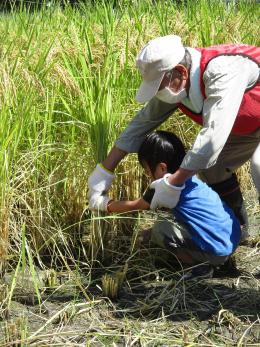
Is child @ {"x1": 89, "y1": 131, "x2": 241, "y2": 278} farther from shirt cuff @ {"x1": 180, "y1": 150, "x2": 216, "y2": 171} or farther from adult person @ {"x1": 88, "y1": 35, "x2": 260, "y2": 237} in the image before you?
shirt cuff @ {"x1": 180, "y1": 150, "x2": 216, "y2": 171}

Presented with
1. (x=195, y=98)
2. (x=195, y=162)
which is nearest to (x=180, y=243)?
(x=195, y=162)

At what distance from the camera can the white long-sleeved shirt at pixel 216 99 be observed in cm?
230

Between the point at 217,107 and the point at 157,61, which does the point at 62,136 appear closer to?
the point at 157,61

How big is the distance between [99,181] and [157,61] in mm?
575

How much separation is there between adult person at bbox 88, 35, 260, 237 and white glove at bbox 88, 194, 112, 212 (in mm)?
20

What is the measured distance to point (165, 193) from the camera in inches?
96.5

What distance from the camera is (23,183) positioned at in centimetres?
276

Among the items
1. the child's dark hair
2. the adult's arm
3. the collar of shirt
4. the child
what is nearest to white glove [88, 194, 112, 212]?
the child

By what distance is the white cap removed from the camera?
2373mm

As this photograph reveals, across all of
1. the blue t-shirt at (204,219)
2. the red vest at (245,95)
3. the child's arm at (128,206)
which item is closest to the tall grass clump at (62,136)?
the child's arm at (128,206)

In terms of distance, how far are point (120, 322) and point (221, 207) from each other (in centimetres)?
65

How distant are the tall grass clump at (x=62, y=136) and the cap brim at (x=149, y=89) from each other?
37cm

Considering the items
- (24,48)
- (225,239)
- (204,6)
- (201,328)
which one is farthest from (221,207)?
(204,6)

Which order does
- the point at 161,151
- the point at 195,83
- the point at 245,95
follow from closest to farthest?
the point at 195,83 → the point at 245,95 → the point at 161,151
